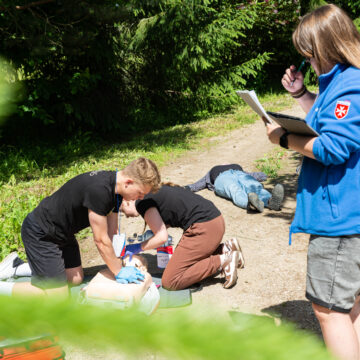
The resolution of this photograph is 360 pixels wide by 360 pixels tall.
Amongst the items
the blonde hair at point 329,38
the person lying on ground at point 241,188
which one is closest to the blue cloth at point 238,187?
the person lying on ground at point 241,188

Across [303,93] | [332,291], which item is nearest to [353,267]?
[332,291]

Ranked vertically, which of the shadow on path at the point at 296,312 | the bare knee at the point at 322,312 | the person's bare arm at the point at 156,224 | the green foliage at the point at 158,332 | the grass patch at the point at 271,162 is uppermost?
the green foliage at the point at 158,332

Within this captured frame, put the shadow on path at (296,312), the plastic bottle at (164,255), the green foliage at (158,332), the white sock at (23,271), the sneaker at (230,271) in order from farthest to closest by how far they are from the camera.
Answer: the plastic bottle at (164,255) < the white sock at (23,271) < the sneaker at (230,271) < the shadow on path at (296,312) < the green foliage at (158,332)

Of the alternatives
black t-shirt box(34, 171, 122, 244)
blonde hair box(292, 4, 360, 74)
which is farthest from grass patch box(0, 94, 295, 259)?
blonde hair box(292, 4, 360, 74)

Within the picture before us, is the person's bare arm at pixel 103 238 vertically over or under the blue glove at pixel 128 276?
over

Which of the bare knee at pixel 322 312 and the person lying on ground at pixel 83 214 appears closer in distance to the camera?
the bare knee at pixel 322 312

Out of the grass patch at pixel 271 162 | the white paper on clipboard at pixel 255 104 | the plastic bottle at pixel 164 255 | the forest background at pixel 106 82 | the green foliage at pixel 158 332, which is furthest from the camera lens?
the forest background at pixel 106 82

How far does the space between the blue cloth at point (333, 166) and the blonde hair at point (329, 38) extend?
0.04m

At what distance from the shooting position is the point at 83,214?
312cm

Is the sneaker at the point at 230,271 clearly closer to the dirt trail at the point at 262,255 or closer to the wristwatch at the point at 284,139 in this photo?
the dirt trail at the point at 262,255

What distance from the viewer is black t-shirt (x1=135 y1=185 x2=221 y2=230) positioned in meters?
3.47

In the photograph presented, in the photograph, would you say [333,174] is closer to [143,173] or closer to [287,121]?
[287,121]

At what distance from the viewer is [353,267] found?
162 cm

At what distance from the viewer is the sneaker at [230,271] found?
3.42m
